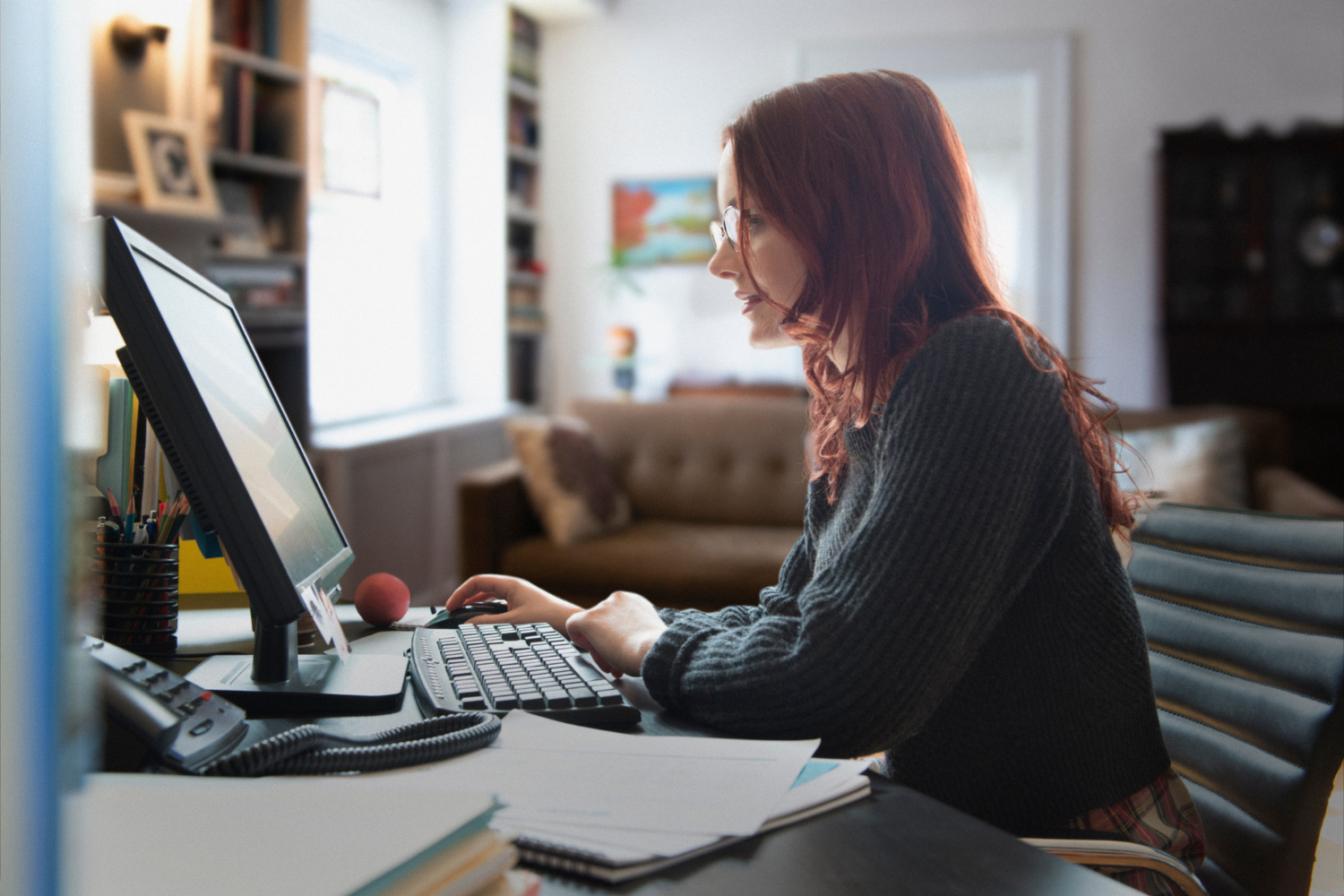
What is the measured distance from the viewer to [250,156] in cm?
290

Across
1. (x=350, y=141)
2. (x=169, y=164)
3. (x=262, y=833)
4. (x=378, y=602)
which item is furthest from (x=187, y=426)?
(x=350, y=141)

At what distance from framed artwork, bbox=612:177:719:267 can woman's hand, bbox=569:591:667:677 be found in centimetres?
394

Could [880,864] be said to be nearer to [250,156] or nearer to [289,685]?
[289,685]

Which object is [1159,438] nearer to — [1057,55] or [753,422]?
[753,422]

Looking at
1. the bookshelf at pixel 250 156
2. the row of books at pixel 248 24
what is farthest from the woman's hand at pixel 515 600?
the row of books at pixel 248 24

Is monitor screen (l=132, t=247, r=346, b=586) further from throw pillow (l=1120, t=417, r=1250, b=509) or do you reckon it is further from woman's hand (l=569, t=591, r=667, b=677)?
throw pillow (l=1120, t=417, r=1250, b=509)

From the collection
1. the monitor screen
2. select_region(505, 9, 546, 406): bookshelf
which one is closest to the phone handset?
the monitor screen

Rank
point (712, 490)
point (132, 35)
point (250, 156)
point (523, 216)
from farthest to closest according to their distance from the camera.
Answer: point (523, 216), point (712, 490), point (250, 156), point (132, 35)

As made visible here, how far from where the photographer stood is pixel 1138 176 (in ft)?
14.5

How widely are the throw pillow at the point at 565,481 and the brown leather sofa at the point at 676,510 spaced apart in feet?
0.15

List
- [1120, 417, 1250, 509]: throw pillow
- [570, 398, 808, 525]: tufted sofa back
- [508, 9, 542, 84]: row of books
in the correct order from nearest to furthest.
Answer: [1120, 417, 1250, 509]: throw pillow → [570, 398, 808, 525]: tufted sofa back → [508, 9, 542, 84]: row of books

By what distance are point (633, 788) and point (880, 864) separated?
5.2 inches

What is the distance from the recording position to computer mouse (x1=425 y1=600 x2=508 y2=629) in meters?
1.00

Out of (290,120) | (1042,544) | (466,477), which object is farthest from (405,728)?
(290,120)
